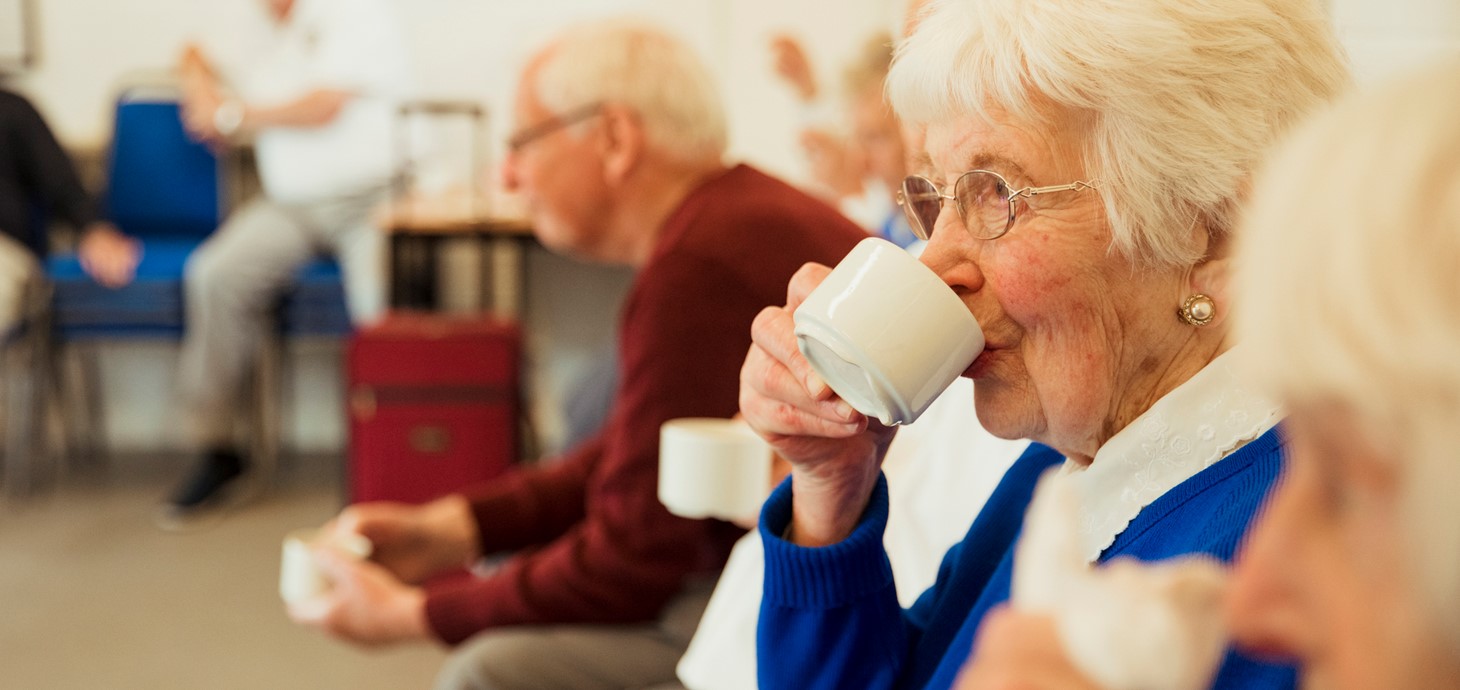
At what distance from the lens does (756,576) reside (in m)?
1.18

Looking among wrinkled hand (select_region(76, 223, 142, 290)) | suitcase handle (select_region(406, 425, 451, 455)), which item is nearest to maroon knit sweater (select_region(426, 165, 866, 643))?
suitcase handle (select_region(406, 425, 451, 455))

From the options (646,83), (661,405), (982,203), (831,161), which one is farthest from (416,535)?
(831,161)

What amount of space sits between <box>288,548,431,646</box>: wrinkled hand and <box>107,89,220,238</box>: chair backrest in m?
3.19

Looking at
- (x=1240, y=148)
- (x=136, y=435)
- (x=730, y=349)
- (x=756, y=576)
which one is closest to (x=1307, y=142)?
(x=1240, y=148)

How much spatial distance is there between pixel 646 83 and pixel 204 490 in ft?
8.89

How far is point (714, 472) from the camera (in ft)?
4.06

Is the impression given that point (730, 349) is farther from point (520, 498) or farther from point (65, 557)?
point (65, 557)

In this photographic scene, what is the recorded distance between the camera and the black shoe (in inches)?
146

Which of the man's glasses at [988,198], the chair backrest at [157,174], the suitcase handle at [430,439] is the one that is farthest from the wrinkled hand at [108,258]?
the man's glasses at [988,198]

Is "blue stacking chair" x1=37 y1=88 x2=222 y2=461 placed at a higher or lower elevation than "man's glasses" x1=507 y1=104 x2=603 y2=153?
lower

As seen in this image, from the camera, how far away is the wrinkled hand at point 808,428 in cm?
82

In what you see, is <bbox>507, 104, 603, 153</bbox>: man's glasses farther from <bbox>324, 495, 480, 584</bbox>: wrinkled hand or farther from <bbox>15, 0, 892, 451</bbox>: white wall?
<bbox>15, 0, 892, 451</bbox>: white wall

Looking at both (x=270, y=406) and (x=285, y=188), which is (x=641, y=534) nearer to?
(x=285, y=188)

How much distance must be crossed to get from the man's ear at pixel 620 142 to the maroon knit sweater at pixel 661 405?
26 centimetres
